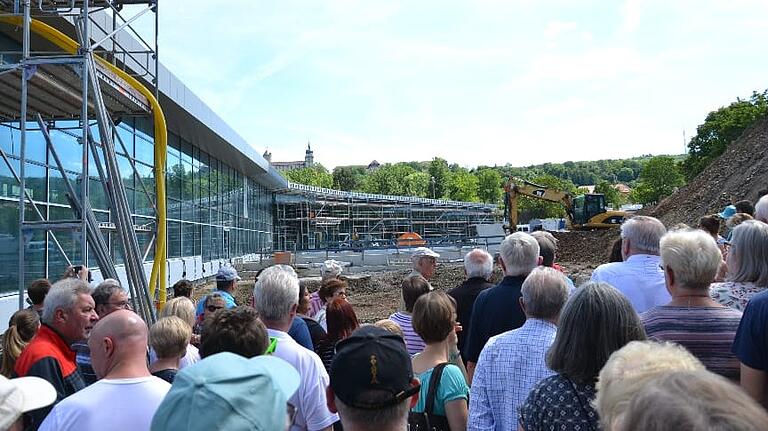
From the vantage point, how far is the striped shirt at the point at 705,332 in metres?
2.86

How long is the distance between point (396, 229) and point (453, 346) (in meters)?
66.6

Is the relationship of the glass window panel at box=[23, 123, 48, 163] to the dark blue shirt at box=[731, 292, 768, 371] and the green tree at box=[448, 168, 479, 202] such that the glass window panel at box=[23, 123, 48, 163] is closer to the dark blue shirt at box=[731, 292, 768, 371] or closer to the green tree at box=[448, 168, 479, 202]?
the dark blue shirt at box=[731, 292, 768, 371]

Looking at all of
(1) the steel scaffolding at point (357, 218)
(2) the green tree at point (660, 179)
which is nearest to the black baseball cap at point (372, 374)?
(1) the steel scaffolding at point (357, 218)

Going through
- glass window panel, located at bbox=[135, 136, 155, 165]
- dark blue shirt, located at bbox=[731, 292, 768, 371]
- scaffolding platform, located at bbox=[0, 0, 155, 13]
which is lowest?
dark blue shirt, located at bbox=[731, 292, 768, 371]

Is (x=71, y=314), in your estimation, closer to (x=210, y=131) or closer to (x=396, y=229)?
(x=210, y=131)

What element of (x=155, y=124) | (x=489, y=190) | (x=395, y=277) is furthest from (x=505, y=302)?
(x=489, y=190)

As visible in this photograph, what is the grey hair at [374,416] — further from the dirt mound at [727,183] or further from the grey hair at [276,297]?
Answer: the dirt mound at [727,183]

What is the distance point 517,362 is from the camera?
299cm

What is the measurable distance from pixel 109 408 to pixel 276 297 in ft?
4.04

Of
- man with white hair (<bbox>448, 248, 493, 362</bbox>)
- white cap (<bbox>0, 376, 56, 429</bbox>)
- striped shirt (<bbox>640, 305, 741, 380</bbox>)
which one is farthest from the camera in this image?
man with white hair (<bbox>448, 248, 493, 362</bbox>)

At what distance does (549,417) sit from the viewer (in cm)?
227

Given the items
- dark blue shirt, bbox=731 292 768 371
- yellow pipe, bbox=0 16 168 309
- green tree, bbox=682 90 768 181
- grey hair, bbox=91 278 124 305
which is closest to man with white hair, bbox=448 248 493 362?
dark blue shirt, bbox=731 292 768 371

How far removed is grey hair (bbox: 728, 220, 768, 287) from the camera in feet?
10.8

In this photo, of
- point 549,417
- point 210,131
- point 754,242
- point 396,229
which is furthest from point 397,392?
point 396,229
